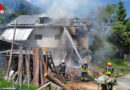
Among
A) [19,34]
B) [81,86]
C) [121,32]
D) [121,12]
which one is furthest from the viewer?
[121,12]

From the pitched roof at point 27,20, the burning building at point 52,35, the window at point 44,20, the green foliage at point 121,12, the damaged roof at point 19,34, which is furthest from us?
the green foliage at point 121,12

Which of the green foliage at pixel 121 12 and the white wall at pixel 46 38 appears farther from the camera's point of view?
the green foliage at pixel 121 12

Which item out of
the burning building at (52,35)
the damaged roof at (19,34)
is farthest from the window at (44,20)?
the damaged roof at (19,34)

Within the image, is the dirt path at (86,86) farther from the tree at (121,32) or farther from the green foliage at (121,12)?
the green foliage at (121,12)

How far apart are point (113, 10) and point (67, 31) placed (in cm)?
1606

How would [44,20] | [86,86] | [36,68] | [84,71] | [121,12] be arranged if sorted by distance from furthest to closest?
1. [121,12]
2. [44,20]
3. [84,71]
4. [86,86]
5. [36,68]

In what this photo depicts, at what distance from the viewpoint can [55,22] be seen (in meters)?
21.2

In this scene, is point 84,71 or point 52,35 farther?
point 52,35

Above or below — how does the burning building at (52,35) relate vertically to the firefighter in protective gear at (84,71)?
above

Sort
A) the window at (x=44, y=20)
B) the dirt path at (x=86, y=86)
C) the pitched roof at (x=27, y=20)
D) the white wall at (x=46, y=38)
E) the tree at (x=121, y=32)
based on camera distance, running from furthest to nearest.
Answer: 1. the tree at (x=121, y=32)
2. the pitched roof at (x=27, y=20)
3. the window at (x=44, y=20)
4. the white wall at (x=46, y=38)
5. the dirt path at (x=86, y=86)

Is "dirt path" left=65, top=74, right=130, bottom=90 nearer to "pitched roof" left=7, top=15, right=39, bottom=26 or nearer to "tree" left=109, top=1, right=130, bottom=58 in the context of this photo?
"pitched roof" left=7, top=15, right=39, bottom=26

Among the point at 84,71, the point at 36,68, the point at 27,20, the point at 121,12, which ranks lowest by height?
the point at 84,71

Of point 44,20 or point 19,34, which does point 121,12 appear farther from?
point 19,34

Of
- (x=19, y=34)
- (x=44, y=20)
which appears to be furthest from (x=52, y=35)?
(x=19, y=34)
